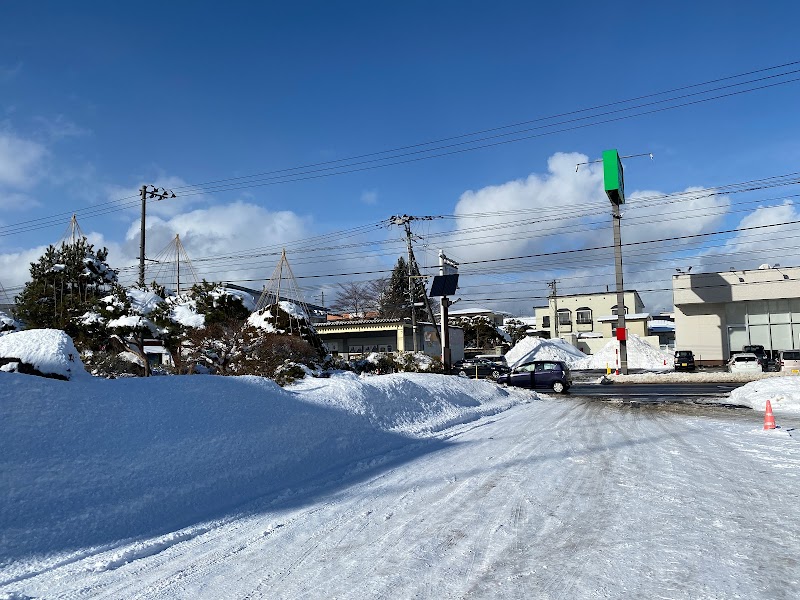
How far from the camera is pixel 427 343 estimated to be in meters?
59.5

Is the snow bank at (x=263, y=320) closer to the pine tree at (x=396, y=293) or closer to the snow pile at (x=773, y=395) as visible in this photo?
the snow pile at (x=773, y=395)

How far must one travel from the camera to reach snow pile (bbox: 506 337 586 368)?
63.8 metres

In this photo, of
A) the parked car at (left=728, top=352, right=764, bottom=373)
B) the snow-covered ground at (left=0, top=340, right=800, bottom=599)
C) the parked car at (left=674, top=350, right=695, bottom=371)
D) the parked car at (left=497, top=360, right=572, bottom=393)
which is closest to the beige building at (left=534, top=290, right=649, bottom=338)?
the parked car at (left=674, top=350, right=695, bottom=371)

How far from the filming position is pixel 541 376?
30.1m

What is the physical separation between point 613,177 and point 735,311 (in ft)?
59.8

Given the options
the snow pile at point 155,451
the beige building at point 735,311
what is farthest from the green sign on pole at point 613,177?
the snow pile at point 155,451

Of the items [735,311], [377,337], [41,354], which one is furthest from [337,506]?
[377,337]

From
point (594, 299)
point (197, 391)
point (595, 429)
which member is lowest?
point (595, 429)

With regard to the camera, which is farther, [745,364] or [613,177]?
[613,177]

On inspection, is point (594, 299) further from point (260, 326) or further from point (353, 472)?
point (353, 472)

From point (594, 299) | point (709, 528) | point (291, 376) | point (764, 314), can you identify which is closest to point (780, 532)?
point (709, 528)

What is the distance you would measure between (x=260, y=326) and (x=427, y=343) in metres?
39.4

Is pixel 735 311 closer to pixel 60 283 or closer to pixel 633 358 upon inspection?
pixel 633 358

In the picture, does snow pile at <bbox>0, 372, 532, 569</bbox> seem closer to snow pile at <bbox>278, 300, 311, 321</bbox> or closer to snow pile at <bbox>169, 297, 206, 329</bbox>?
snow pile at <bbox>278, 300, 311, 321</bbox>
